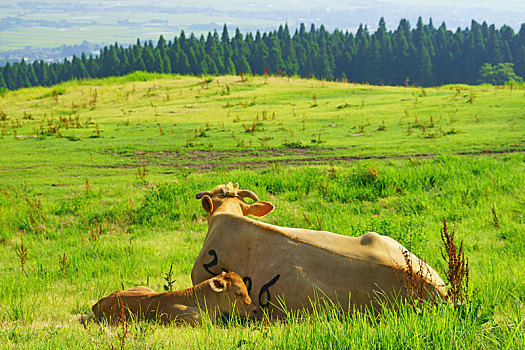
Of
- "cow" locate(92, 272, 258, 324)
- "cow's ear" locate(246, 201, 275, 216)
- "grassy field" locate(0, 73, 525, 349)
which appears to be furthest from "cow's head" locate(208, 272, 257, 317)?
"cow's ear" locate(246, 201, 275, 216)

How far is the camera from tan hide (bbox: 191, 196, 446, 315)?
520cm

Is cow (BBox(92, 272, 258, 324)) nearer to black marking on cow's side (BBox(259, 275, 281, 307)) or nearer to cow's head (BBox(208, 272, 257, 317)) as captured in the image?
cow's head (BBox(208, 272, 257, 317))

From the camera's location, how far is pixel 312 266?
5.39 metres

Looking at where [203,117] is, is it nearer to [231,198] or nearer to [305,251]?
[231,198]

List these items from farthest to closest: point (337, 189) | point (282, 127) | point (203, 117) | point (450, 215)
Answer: point (203, 117), point (282, 127), point (337, 189), point (450, 215)

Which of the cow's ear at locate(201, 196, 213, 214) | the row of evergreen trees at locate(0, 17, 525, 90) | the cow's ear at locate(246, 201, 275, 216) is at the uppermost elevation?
the row of evergreen trees at locate(0, 17, 525, 90)

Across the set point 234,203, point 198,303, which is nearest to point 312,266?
point 198,303

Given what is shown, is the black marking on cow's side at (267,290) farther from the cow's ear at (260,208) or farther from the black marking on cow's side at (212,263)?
the cow's ear at (260,208)

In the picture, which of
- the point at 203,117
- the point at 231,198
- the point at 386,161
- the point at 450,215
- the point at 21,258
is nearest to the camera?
the point at 231,198

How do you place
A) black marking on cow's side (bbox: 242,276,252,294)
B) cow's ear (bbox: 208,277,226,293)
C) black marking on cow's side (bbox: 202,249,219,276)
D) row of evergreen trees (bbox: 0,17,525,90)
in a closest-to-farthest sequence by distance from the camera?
cow's ear (bbox: 208,277,226,293)
black marking on cow's side (bbox: 242,276,252,294)
black marking on cow's side (bbox: 202,249,219,276)
row of evergreen trees (bbox: 0,17,525,90)

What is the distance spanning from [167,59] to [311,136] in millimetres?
75702

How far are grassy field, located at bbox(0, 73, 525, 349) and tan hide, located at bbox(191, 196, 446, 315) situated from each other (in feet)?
1.13

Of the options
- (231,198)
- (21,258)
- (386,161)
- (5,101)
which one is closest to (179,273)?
(231,198)

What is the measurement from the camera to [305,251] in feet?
18.0
